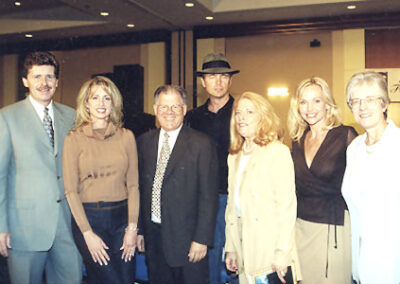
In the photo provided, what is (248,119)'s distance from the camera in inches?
90.2

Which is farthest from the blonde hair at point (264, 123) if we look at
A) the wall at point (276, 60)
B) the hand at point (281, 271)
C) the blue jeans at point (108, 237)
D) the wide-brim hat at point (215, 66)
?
the wall at point (276, 60)

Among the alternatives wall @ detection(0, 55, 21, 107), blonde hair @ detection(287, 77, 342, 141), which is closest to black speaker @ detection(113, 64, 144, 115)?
wall @ detection(0, 55, 21, 107)

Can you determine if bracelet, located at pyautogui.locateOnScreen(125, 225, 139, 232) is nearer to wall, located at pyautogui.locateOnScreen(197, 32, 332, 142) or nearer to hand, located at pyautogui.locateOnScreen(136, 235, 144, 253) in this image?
hand, located at pyautogui.locateOnScreen(136, 235, 144, 253)

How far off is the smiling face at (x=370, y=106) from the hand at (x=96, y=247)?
1615 mm

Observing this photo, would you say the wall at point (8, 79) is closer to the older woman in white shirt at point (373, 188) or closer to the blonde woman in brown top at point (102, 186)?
the blonde woman in brown top at point (102, 186)

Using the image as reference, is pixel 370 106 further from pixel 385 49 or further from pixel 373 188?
pixel 385 49

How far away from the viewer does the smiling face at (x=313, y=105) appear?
241cm

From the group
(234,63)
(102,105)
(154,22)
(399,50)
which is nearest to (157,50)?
(154,22)

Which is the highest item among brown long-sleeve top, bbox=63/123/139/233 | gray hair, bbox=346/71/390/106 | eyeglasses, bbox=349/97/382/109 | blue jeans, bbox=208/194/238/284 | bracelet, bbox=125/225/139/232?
gray hair, bbox=346/71/390/106

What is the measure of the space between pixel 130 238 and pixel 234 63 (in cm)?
589

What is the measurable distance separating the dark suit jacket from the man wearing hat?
2.05 ft

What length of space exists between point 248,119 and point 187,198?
602 mm

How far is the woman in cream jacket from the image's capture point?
2170mm

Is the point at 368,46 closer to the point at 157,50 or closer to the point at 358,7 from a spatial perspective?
the point at 358,7
